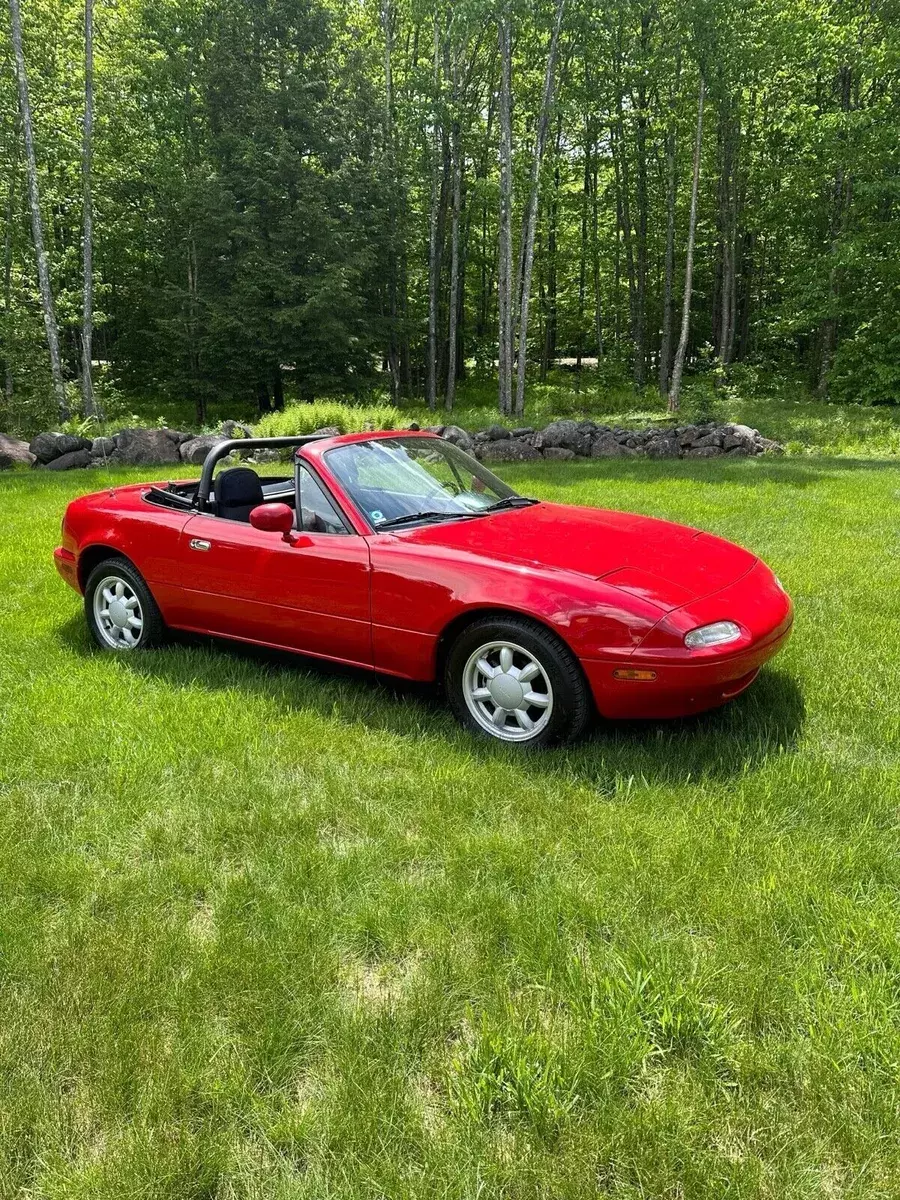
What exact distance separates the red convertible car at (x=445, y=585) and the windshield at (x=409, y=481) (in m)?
0.01

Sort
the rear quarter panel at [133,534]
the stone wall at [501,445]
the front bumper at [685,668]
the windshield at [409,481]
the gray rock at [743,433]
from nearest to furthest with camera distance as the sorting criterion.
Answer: the front bumper at [685,668] → the windshield at [409,481] → the rear quarter panel at [133,534] → the stone wall at [501,445] → the gray rock at [743,433]

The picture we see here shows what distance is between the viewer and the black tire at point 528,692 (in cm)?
338

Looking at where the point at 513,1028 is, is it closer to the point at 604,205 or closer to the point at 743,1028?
the point at 743,1028

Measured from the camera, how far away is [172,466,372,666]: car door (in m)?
3.96

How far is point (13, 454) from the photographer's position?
15086mm

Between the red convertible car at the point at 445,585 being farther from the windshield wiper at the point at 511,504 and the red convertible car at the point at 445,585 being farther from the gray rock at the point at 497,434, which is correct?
the gray rock at the point at 497,434

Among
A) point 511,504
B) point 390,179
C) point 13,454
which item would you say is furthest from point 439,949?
point 390,179

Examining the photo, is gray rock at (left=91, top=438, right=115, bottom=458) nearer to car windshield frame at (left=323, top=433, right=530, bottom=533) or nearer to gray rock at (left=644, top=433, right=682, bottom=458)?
gray rock at (left=644, top=433, right=682, bottom=458)

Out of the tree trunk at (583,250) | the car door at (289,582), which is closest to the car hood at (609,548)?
the car door at (289,582)

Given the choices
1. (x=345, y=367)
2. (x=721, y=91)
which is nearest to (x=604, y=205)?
(x=721, y=91)

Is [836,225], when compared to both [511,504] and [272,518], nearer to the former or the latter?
[511,504]

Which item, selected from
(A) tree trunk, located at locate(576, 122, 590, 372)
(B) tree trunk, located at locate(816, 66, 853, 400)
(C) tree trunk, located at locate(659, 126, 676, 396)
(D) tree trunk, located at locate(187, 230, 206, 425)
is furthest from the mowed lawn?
(A) tree trunk, located at locate(576, 122, 590, 372)

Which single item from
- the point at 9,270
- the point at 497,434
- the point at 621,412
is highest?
the point at 9,270

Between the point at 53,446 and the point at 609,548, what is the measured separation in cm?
1422
